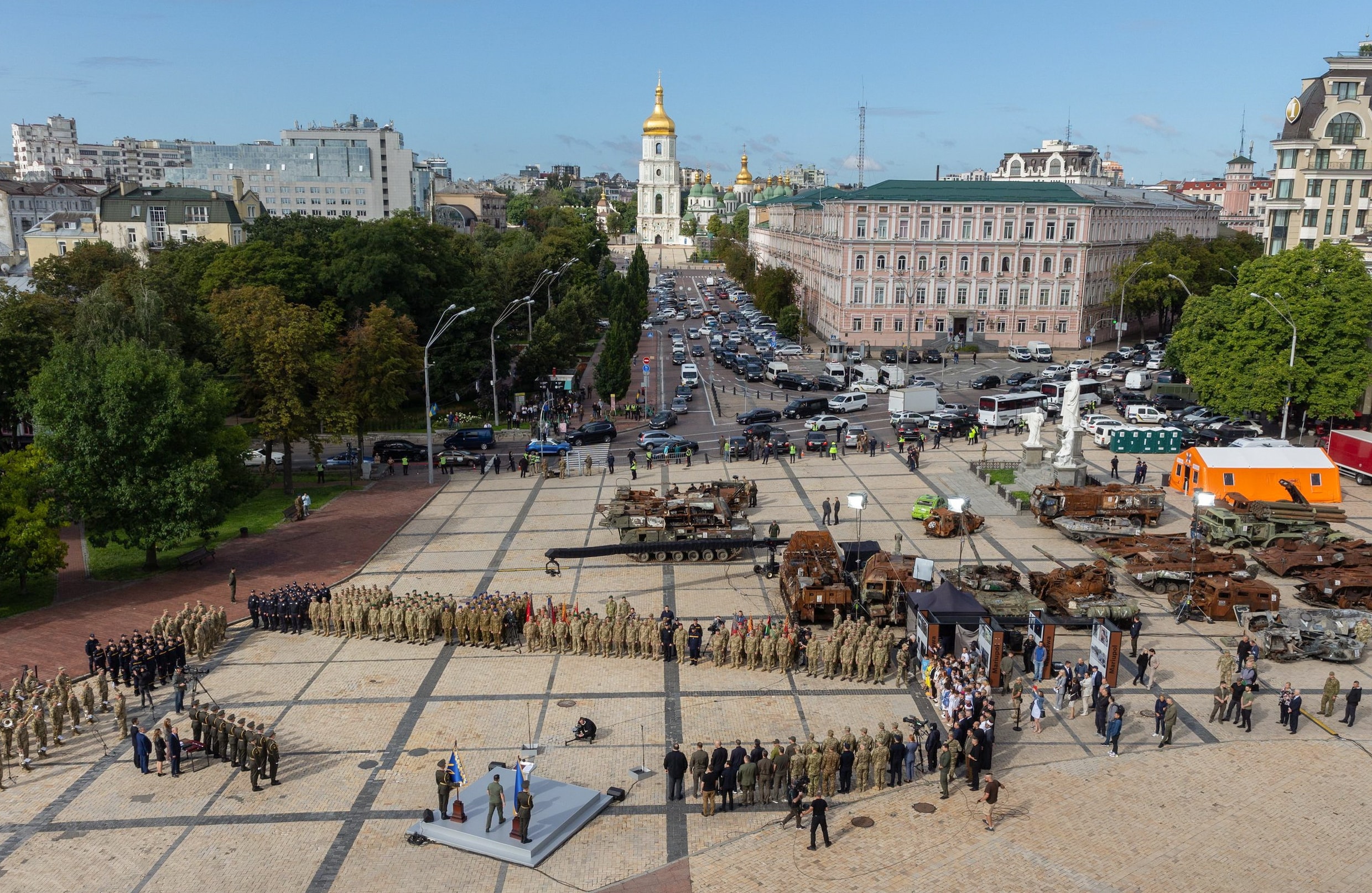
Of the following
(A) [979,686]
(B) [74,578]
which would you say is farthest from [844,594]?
(B) [74,578]

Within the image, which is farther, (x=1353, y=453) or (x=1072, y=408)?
(x=1353, y=453)

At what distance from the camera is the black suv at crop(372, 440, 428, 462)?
50938 mm

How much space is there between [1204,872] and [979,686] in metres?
5.44

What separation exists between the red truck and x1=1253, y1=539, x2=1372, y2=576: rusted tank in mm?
11690

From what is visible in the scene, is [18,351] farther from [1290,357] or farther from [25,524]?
[1290,357]

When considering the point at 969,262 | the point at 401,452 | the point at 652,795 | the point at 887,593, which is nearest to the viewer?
the point at 652,795

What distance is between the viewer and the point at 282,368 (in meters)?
42.7

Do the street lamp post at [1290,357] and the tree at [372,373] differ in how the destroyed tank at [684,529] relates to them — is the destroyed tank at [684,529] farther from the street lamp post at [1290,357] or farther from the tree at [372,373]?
the street lamp post at [1290,357]

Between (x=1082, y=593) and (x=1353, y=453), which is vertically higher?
(x=1353, y=453)

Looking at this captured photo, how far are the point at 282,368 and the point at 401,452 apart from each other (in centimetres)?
939

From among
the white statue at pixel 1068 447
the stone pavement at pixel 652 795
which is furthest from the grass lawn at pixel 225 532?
the white statue at pixel 1068 447

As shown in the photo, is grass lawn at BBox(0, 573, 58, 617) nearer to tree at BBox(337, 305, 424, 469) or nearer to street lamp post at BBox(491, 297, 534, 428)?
tree at BBox(337, 305, 424, 469)

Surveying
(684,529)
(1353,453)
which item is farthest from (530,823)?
(1353,453)

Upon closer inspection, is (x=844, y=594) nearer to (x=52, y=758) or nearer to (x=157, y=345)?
(x=52, y=758)
